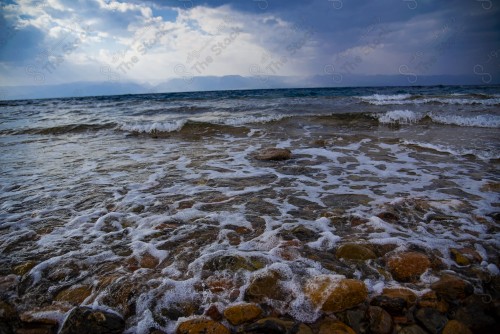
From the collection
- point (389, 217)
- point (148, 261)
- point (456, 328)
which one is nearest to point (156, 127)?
point (148, 261)

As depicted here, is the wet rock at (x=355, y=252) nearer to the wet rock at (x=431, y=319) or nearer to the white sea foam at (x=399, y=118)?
the wet rock at (x=431, y=319)

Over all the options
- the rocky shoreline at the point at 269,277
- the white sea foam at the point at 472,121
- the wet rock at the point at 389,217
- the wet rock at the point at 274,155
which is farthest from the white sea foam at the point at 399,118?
the wet rock at the point at 389,217

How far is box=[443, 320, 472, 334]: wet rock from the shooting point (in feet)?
5.85

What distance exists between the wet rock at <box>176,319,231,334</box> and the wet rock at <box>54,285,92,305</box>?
0.85 m

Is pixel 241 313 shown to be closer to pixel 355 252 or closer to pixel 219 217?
pixel 355 252

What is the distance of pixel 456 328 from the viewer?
180cm

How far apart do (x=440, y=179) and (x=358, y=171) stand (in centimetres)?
130

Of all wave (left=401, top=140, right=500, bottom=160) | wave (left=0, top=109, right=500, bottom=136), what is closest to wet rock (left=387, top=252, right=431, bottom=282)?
wave (left=401, top=140, right=500, bottom=160)

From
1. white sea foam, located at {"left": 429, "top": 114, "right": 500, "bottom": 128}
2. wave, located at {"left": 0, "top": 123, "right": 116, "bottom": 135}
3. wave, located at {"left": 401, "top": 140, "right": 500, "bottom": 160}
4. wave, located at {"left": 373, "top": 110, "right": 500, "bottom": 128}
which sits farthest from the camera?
wave, located at {"left": 0, "top": 123, "right": 116, "bottom": 135}

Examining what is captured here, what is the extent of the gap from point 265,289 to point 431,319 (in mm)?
1143

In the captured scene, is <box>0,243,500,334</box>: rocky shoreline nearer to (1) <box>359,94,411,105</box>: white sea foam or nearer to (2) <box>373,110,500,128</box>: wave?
(2) <box>373,110,500,128</box>: wave

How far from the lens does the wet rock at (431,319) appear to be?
1.83 meters

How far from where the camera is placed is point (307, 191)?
4391 millimetres

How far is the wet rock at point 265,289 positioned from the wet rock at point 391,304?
64cm
